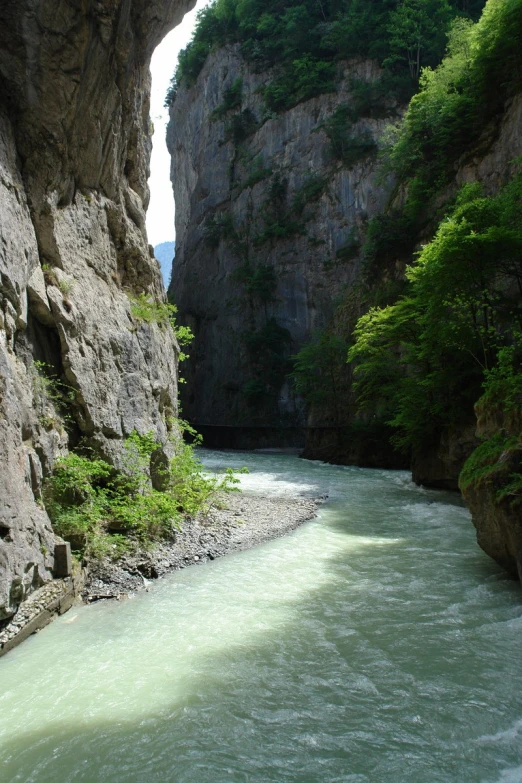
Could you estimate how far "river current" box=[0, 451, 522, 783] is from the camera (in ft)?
15.0

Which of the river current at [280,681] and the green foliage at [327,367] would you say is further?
the green foliage at [327,367]

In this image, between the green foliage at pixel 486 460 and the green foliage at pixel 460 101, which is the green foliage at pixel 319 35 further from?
the green foliage at pixel 486 460

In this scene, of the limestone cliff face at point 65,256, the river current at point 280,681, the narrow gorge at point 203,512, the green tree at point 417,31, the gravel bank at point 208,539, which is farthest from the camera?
the green tree at point 417,31

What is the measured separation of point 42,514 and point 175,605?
2.21m

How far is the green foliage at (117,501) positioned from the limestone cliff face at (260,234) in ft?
121

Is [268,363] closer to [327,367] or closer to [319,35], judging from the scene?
[327,367]

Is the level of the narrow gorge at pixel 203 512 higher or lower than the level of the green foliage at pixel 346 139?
lower

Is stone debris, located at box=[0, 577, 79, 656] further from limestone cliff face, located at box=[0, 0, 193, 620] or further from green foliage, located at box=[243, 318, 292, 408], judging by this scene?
green foliage, located at box=[243, 318, 292, 408]

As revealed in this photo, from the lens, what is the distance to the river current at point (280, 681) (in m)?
4.56

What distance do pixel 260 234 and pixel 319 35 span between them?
18.7 metres

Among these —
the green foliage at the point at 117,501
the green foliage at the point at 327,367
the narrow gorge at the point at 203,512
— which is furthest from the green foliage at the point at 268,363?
the green foliage at the point at 117,501

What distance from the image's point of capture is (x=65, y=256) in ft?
35.4

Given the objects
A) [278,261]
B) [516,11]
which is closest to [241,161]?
[278,261]

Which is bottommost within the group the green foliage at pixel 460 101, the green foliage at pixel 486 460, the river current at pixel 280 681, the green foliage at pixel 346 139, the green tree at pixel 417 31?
the river current at pixel 280 681
